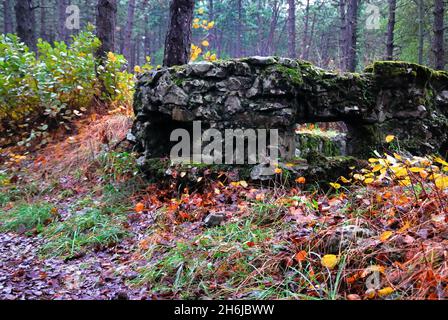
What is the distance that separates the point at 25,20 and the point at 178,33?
589cm

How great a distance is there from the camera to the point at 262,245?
111 inches

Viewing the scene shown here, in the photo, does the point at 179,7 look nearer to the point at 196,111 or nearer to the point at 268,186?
the point at 196,111

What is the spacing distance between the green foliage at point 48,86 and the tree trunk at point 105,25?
0.52 m

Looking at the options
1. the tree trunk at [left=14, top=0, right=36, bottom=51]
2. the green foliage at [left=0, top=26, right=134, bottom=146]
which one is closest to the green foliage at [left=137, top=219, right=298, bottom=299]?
the green foliage at [left=0, top=26, right=134, bottom=146]

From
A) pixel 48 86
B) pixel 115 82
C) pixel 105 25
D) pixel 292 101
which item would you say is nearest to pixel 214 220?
pixel 292 101

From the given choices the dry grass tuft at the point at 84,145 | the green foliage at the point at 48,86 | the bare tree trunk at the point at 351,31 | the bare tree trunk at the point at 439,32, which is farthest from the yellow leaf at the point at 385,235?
the bare tree trunk at the point at 351,31

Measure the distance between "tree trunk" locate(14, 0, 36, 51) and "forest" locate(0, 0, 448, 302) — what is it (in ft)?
7.94

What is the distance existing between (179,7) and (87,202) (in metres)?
3.40

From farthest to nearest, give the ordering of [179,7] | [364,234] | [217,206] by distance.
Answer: [179,7] → [217,206] → [364,234]

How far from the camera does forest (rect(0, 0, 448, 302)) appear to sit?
96.9 inches

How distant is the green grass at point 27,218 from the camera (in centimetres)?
409

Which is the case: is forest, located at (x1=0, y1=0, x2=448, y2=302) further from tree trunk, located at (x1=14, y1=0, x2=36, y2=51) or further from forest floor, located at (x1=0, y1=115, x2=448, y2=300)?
tree trunk, located at (x1=14, y1=0, x2=36, y2=51)
